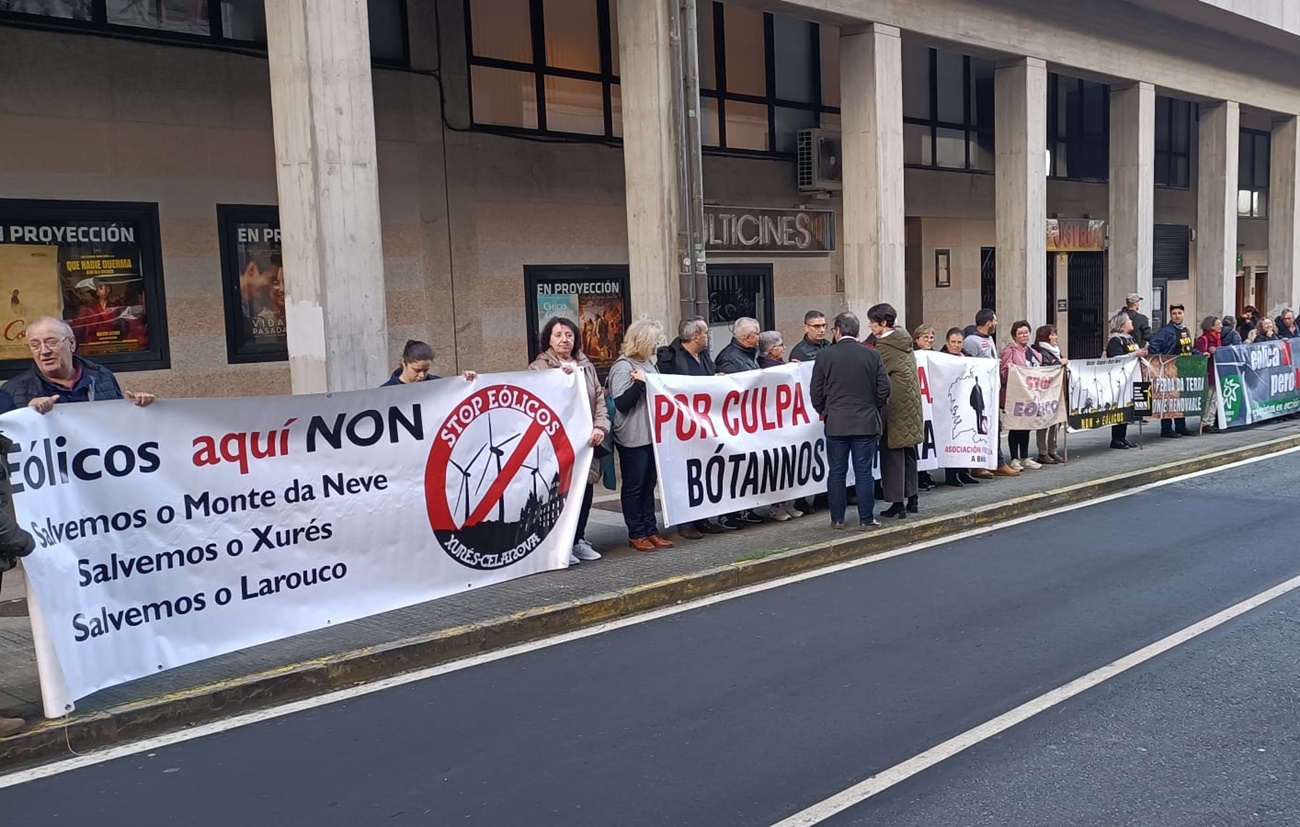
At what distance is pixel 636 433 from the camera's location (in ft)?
30.3

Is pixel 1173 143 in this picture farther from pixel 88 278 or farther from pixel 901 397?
pixel 88 278

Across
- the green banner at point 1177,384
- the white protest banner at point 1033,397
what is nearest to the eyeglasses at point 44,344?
the white protest banner at point 1033,397

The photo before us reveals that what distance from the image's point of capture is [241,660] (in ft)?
21.2

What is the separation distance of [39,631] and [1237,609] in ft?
23.2

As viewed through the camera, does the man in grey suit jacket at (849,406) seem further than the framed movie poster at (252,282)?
No

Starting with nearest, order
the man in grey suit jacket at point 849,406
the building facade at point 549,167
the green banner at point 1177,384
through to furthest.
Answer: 1. the man in grey suit jacket at point 849,406
2. the building facade at point 549,167
3. the green banner at point 1177,384

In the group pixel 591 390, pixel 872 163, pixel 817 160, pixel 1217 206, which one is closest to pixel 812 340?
pixel 591 390

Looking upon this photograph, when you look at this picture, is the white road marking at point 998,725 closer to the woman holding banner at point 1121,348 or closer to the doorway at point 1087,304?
the woman holding banner at point 1121,348

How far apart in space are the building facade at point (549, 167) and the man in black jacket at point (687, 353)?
2.65m

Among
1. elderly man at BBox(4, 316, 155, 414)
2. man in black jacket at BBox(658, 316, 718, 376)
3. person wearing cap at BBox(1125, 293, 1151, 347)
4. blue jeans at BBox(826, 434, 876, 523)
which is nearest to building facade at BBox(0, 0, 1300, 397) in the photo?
person wearing cap at BBox(1125, 293, 1151, 347)

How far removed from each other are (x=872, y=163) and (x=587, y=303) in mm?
4569

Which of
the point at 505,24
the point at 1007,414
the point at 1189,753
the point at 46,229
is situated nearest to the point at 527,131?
the point at 505,24

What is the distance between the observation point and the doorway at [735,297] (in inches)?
719

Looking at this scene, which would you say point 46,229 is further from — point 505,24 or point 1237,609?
point 1237,609
